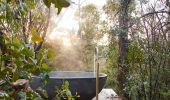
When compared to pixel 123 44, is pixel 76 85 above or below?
below

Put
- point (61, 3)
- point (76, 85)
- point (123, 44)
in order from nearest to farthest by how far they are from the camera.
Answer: point (61, 3), point (76, 85), point (123, 44)

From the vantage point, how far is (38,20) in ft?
11.9

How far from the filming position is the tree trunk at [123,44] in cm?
287

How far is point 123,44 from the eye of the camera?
316 cm

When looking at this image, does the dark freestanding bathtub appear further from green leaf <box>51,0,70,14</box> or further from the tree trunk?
green leaf <box>51,0,70,14</box>

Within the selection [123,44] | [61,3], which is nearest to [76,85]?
[61,3]

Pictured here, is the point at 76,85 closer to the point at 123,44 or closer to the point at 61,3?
the point at 61,3

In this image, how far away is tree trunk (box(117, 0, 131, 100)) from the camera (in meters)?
2.87

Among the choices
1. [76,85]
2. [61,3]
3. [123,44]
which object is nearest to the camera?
[61,3]

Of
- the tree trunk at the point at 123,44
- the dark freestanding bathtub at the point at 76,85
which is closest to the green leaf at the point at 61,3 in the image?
the dark freestanding bathtub at the point at 76,85

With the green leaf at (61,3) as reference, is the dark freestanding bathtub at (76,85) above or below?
below

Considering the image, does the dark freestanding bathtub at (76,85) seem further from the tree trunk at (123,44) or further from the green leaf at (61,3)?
the green leaf at (61,3)

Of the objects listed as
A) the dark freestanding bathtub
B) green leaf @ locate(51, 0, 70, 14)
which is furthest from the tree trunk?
green leaf @ locate(51, 0, 70, 14)

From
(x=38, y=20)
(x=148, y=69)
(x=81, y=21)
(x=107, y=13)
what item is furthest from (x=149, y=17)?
(x=81, y=21)
